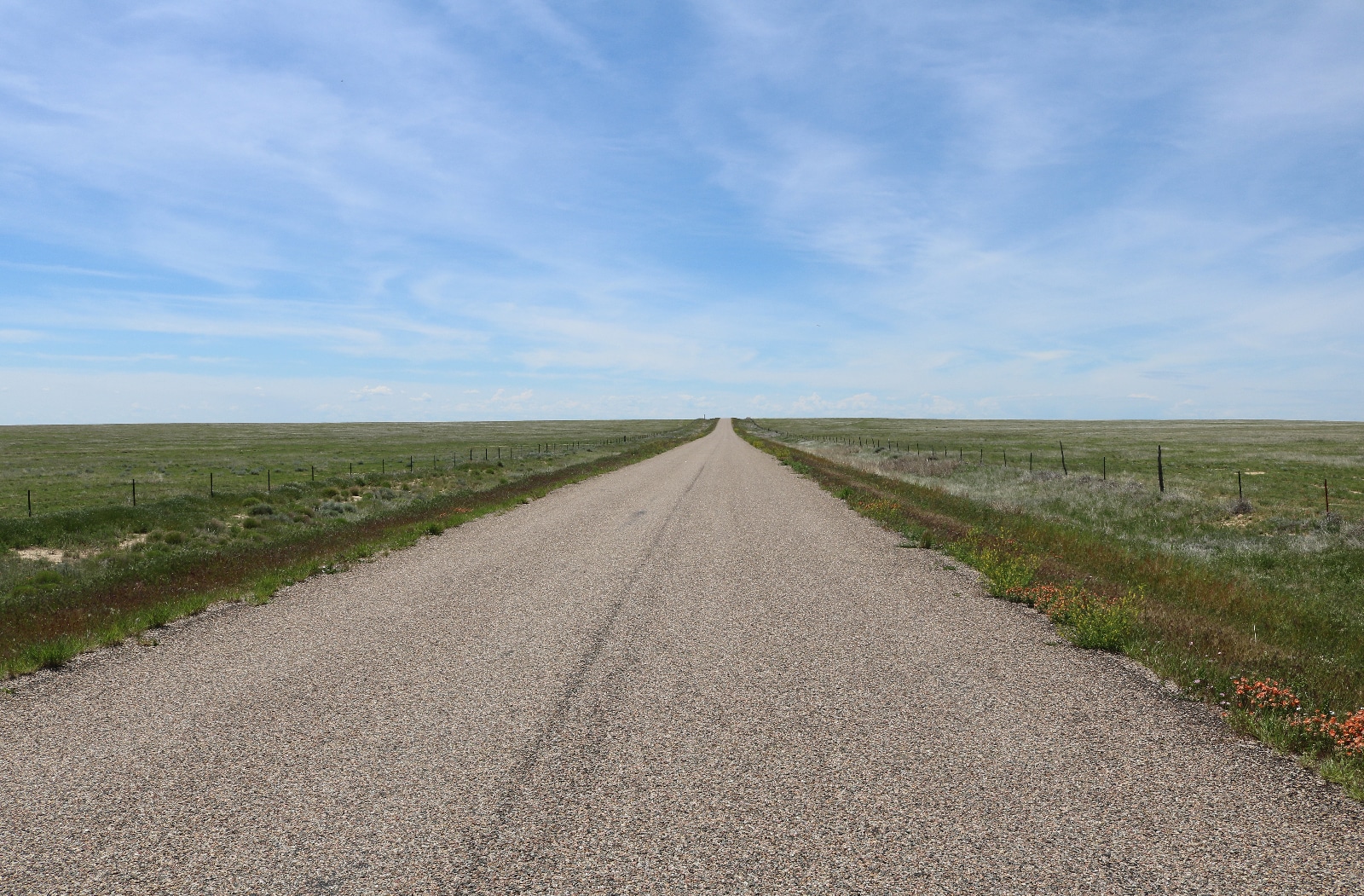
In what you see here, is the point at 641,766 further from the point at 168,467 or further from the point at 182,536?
the point at 168,467

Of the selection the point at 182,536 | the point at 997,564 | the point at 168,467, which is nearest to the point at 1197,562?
the point at 997,564

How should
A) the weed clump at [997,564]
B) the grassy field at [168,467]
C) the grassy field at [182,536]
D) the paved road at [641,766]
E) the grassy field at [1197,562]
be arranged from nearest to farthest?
the paved road at [641,766] → the grassy field at [1197,562] → the grassy field at [182,536] → the weed clump at [997,564] → the grassy field at [168,467]

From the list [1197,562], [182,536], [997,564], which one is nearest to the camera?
[997,564]

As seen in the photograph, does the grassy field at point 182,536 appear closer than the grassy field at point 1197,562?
No

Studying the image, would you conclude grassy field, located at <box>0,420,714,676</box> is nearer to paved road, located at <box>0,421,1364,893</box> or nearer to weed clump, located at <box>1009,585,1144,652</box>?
paved road, located at <box>0,421,1364,893</box>

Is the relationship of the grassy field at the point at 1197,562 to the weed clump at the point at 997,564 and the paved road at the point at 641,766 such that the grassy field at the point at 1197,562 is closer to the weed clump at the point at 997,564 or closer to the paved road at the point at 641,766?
the weed clump at the point at 997,564

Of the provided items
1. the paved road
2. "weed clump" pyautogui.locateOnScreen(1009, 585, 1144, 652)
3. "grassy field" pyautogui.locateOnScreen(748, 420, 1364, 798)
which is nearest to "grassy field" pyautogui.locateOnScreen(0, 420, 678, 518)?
the paved road

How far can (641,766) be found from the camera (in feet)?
17.4

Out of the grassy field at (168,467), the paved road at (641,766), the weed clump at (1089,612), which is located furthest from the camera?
the grassy field at (168,467)

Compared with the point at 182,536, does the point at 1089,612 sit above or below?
above

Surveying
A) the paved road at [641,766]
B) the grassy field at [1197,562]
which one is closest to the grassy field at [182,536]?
the paved road at [641,766]

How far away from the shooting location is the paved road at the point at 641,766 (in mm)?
4082

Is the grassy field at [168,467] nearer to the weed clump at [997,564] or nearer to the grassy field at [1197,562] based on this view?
the weed clump at [997,564]

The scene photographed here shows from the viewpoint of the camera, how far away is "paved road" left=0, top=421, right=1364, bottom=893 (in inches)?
161
